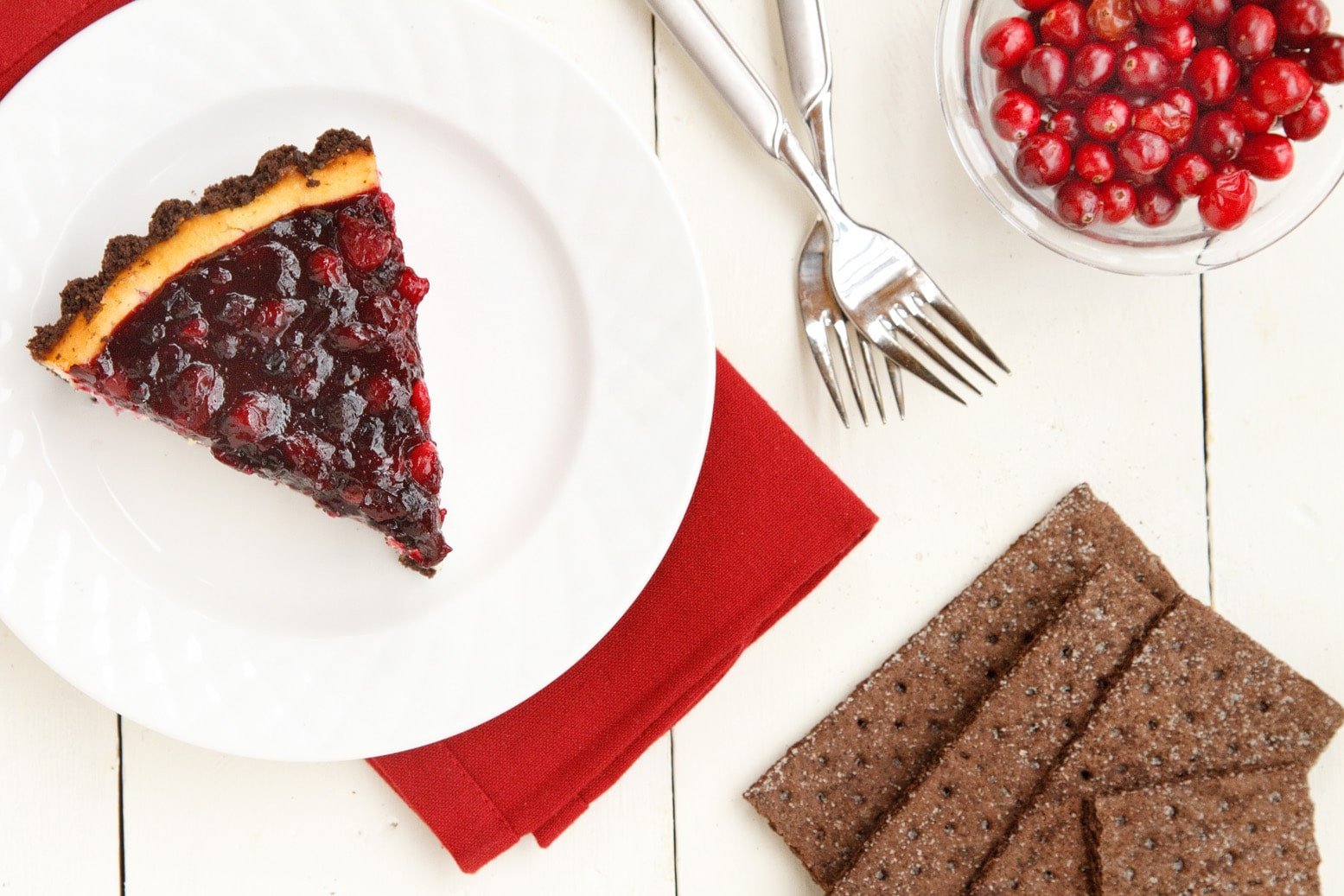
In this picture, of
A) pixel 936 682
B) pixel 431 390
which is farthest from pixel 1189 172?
pixel 431 390

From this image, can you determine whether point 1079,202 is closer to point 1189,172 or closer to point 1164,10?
point 1189,172

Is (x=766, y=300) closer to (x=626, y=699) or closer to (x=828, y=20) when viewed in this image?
(x=828, y=20)

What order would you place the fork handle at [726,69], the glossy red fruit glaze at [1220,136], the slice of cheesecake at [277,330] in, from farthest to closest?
the fork handle at [726,69], the glossy red fruit glaze at [1220,136], the slice of cheesecake at [277,330]

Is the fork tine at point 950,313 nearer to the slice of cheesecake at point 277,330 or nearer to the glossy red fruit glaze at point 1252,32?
the glossy red fruit glaze at point 1252,32

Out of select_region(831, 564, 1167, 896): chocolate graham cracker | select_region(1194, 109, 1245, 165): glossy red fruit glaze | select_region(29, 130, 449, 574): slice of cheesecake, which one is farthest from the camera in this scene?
select_region(831, 564, 1167, 896): chocolate graham cracker

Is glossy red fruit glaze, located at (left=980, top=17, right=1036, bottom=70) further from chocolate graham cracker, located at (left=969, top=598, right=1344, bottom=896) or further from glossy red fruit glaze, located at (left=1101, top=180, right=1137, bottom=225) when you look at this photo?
chocolate graham cracker, located at (left=969, top=598, right=1344, bottom=896)

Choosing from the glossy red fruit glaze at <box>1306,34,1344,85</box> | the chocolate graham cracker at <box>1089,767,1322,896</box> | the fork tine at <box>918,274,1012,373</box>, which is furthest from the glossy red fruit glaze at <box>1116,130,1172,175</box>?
the chocolate graham cracker at <box>1089,767,1322,896</box>

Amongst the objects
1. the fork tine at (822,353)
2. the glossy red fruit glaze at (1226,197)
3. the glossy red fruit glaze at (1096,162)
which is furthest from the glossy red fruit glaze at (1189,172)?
the fork tine at (822,353)

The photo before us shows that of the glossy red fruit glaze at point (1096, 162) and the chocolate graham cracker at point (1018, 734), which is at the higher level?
the glossy red fruit glaze at point (1096, 162)
